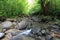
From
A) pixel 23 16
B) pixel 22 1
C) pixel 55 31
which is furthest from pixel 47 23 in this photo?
pixel 22 1

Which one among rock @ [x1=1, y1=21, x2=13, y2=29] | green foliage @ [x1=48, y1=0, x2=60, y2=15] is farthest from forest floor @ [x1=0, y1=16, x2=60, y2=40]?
green foliage @ [x1=48, y1=0, x2=60, y2=15]

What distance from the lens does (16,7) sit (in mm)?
5004

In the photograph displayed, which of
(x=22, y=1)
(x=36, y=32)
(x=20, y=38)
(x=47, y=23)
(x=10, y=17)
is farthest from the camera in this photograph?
(x=22, y=1)

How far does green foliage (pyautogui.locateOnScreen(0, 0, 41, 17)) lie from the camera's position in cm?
486

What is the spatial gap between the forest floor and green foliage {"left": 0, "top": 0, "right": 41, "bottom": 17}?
31cm

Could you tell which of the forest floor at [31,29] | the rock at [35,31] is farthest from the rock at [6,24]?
the rock at [35,31]

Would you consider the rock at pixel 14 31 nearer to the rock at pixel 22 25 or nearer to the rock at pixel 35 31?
the rock at pixel 22 25

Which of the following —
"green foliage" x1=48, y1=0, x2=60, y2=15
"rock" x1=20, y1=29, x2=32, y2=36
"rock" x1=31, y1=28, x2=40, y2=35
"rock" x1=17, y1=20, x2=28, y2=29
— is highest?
"green foliage" x1=48, y1=0, x2=60, y2=15

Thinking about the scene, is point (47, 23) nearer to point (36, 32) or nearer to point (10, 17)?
point (36, 32)

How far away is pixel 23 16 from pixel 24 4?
472 millimetres

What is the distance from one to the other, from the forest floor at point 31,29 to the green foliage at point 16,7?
0.31m

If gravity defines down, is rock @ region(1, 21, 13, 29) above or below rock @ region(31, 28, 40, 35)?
above

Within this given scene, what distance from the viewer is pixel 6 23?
4.27 m

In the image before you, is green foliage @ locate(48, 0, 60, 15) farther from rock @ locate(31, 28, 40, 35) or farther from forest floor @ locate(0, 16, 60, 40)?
rock @ locate(31, 28, 40, 35)
